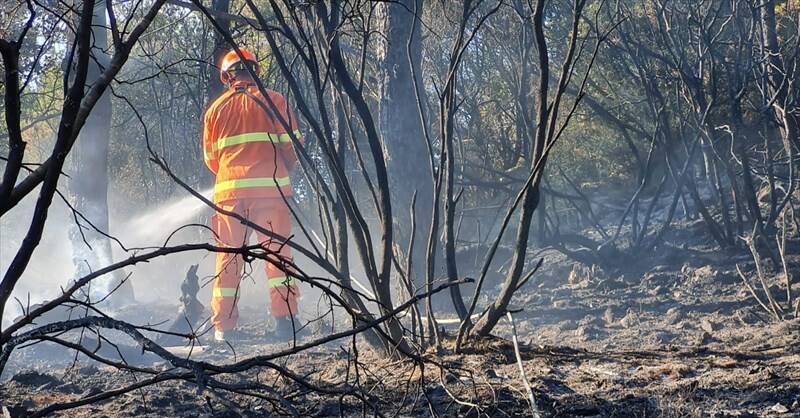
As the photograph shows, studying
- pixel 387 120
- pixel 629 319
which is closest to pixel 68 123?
pixel 629 319

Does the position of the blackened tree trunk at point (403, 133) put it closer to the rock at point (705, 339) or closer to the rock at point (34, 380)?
the rock at point (705, 339)

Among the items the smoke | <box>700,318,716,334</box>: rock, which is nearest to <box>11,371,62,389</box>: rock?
<box>700,318,716,334</box>: rock

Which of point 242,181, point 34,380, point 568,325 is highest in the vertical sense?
point 242,181

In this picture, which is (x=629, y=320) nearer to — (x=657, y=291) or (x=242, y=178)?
(x=657, y=291)

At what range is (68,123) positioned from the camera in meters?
1.90

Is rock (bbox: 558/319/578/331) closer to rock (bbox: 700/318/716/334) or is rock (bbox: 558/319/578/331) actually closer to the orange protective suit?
rock (bbox: 700/318/716/334)

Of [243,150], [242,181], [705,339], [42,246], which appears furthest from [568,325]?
[42,246]

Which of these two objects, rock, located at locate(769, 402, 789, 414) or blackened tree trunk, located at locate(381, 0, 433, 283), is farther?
blackened tree trunk, located at locate(381, 0, 433, 283)

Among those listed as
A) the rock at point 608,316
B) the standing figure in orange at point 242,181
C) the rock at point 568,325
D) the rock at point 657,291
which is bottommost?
the rock at point 568,325

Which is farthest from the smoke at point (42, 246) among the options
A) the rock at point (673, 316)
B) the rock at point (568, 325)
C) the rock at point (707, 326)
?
the rock at point (707, 326)

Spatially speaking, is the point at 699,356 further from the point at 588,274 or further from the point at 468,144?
the point at 468,144

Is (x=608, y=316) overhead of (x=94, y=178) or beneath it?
beneath

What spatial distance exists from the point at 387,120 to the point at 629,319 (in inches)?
111

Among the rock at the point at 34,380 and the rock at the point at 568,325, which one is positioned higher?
the rock at the point at 34,380
